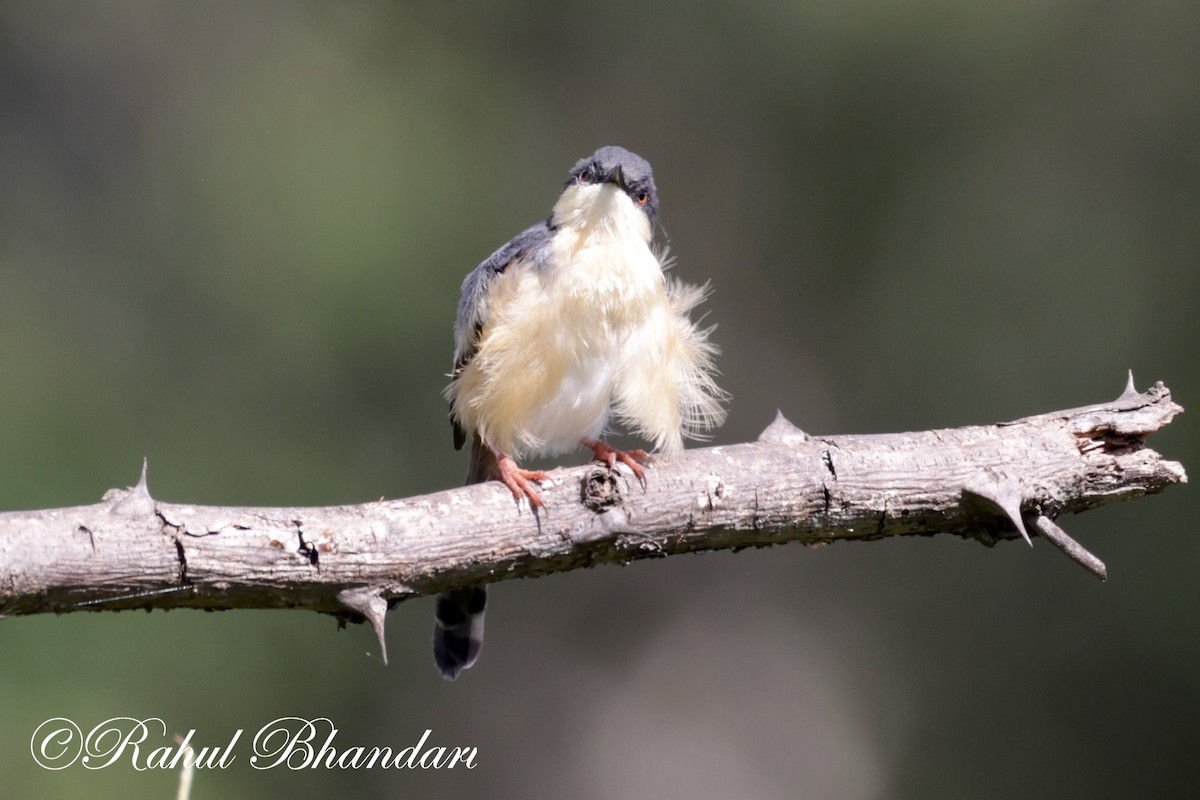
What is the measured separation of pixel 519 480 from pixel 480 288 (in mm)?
1245

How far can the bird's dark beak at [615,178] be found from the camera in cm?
440

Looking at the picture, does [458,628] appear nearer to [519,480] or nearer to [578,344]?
[578,344]

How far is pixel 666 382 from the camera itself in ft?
14.0

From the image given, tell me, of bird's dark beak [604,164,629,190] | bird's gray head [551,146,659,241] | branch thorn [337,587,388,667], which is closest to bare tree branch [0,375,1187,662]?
branch thorn [337,587,388,667]

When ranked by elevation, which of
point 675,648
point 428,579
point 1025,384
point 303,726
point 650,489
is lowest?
point 428,579

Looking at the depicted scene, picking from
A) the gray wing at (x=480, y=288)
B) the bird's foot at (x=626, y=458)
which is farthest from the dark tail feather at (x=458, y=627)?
the bird's foot at (x=626, y=458)

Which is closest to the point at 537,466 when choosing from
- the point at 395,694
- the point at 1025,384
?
the point at 395,694

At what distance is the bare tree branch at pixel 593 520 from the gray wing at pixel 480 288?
1.03 m

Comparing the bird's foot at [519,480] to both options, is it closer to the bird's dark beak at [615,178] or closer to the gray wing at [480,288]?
the gray wing at [480,288]

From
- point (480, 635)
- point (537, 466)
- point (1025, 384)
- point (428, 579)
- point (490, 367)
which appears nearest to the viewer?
point (428, 579)

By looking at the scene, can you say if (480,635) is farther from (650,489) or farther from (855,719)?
(855,719)

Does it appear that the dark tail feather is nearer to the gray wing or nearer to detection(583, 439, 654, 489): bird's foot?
the gray wing

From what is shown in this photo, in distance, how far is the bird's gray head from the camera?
434 centimetres

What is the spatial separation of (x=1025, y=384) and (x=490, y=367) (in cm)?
498
